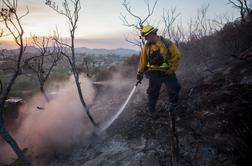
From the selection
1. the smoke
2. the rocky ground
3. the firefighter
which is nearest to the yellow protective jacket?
the firefighter

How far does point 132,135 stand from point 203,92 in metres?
2.34

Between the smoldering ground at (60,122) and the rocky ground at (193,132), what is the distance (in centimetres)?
79

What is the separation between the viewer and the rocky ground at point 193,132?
365 centimetres

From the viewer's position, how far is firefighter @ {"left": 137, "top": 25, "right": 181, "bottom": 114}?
478 cm

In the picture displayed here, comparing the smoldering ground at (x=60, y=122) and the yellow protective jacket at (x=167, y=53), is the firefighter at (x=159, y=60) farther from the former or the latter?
the smoldering ground at (x=60, y=122)

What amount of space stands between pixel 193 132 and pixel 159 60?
5.44 feet

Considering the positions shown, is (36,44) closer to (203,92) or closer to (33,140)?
(33,140)

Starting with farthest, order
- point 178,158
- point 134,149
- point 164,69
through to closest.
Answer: point 164,69 → point 134,149 → point 178,158

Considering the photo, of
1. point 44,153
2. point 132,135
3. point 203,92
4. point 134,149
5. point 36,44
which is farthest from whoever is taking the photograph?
point 36,44

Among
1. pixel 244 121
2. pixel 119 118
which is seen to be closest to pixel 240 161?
pixel 244 121

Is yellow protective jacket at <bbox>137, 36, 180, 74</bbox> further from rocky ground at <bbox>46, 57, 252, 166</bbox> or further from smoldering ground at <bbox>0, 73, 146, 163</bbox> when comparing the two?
smoldering ground at <bbox>0, 73, 146, 163</bbox>

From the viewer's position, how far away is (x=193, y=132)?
14.4 feet

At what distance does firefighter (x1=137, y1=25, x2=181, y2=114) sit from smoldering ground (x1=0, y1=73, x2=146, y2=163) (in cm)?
265

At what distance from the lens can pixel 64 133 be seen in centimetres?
720
